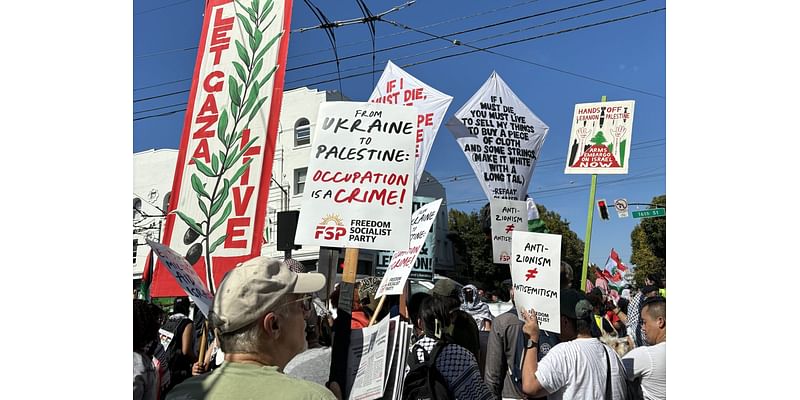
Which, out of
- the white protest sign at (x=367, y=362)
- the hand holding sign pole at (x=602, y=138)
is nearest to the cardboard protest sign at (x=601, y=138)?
the hand holding sign pole at (x=602, y=138)

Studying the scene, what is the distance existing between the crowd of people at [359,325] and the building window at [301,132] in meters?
22.0

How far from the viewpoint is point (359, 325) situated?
237 inches

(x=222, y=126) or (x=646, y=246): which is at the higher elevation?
(x=222, y=126)

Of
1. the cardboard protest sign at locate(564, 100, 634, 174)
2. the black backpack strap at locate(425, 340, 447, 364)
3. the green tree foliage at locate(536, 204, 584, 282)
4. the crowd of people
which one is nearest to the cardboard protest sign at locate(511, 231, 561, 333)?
the crowd of people

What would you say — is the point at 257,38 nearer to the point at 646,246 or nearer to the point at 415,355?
the point at 415,355

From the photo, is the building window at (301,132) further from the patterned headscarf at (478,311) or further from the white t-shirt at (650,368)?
the white t-shirt at (650,368)

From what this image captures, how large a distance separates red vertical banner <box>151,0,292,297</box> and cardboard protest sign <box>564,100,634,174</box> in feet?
15.7

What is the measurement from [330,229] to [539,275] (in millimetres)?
1494

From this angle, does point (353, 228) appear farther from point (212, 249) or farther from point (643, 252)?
point (643, 252)

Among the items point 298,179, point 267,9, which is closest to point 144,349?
point 267,9

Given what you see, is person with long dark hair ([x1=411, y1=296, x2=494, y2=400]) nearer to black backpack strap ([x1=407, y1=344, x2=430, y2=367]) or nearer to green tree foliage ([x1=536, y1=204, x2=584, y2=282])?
black backpack strap ([x1=407, y1=344, x2=430, y2=367])

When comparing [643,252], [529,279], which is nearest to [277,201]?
[529,279]

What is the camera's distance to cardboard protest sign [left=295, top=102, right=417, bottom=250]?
465 cm

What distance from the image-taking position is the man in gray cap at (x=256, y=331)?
2.24 meters
